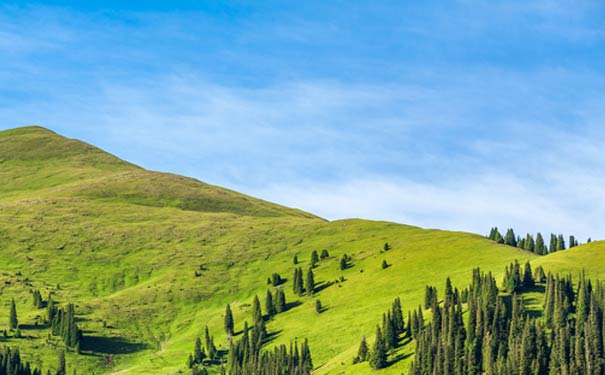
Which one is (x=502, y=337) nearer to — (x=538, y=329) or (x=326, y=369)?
(x=538, y=329)

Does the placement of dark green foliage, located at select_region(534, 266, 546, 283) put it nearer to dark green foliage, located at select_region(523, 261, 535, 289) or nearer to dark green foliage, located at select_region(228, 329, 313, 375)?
dark green foliage, located at select_region(523, 261, 535, 289)

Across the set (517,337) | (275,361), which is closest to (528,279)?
(517,337)

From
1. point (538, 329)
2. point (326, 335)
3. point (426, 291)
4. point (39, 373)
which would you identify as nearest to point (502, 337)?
point (538, 329)

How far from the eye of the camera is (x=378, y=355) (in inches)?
6462

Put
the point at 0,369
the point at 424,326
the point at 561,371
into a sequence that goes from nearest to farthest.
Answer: the point at 561,371 < the point at 424,326 < the point at 0,369

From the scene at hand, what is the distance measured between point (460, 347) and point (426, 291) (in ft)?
108

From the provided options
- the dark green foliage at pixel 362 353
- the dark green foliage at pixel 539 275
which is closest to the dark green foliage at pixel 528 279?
the dark green foliage at pixel 539 275

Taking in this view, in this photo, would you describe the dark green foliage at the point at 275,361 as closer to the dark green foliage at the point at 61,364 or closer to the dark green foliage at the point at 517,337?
the dark green foliage at the point at 517,337

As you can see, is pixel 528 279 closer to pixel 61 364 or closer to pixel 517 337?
pixel 517 337

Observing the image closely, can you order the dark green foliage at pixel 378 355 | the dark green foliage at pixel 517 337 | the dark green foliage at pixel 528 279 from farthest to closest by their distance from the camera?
1. the dark green foliage at pixel 528 279
2. the dark green foliage at pixel 378 355
3. the dark green foliage at pixel 517 337

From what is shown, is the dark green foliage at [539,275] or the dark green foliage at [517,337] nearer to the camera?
the dark green foliage at [517,337]

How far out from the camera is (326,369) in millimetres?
173375

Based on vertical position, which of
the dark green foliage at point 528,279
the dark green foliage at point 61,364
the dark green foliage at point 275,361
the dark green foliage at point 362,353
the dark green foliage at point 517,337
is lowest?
the dark green foliage at point 61,364

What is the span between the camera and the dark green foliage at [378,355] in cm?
16350
